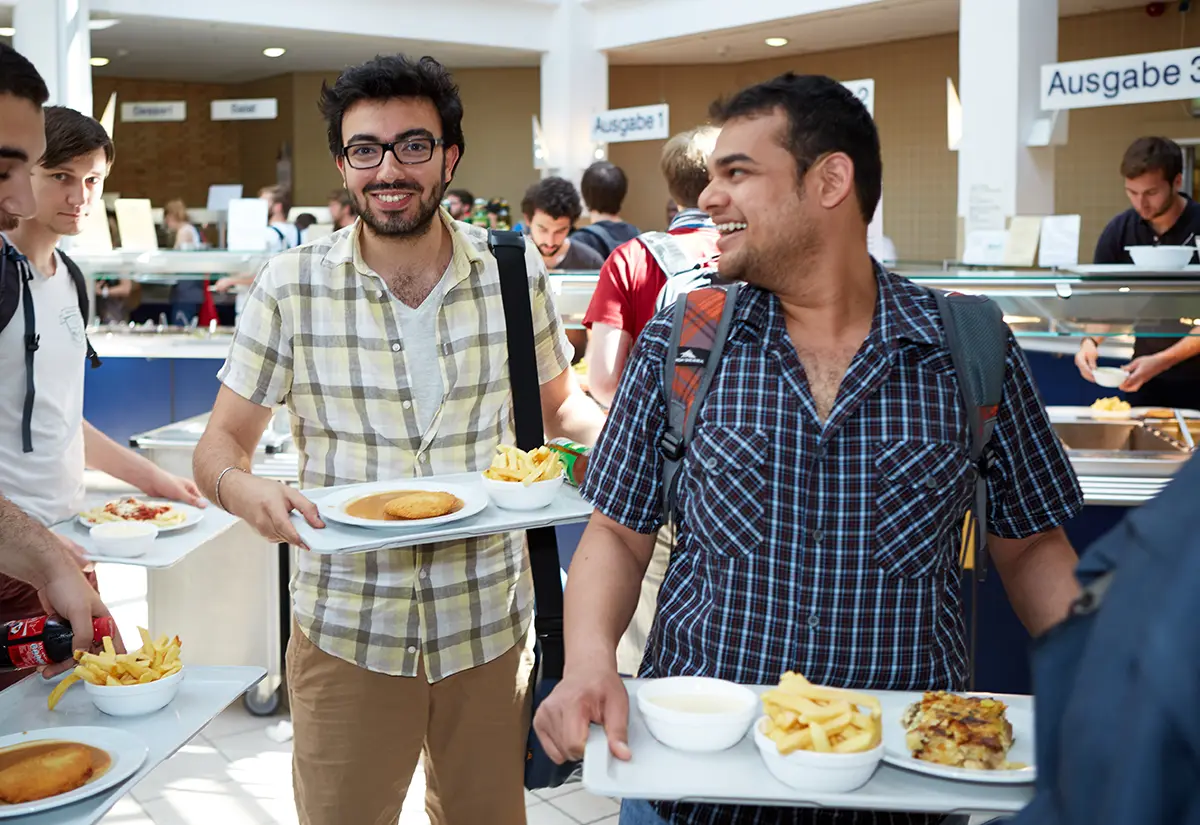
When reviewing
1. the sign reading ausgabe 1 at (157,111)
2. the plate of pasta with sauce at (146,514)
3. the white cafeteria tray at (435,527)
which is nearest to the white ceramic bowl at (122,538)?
the plate of pasta with sauce at (146,514)

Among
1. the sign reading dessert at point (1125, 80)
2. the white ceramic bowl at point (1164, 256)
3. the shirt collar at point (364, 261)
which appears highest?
the sign reading dessert at point (1125, 80)

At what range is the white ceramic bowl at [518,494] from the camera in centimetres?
199

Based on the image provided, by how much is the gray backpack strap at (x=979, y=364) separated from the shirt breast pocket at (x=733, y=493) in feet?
0.93

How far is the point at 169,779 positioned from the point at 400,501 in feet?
7.57

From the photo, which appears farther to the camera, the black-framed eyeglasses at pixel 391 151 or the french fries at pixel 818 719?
the black-framed eyeglasses at pixel 391 151

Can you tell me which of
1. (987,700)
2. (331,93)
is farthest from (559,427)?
(987,700)

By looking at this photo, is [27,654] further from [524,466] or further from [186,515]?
[186,515]

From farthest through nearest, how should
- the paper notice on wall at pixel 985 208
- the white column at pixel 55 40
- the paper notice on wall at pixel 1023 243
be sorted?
the white column at pixel 55 40, the paper notice on wall at pixel 985 208, the paper notice on wall at pixel 1023 243

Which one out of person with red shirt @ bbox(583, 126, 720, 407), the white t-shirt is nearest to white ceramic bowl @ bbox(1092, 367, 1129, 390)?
person with red shirt @ bbox(583, 126, 720, 407)

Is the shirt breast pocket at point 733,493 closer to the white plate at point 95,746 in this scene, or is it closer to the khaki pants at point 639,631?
the white plate at point 95,746

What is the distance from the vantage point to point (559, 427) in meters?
2.46

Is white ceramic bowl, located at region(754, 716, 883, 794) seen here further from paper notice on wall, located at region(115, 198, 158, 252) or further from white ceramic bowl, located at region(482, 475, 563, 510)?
paper notice on wall, located at region(115, 198, 158, 252)

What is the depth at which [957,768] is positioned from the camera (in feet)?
4.09

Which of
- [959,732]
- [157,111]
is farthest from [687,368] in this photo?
[157,111]
